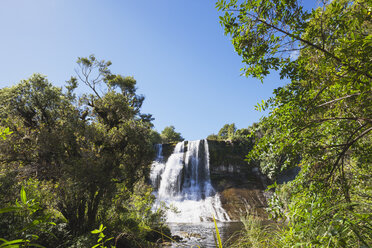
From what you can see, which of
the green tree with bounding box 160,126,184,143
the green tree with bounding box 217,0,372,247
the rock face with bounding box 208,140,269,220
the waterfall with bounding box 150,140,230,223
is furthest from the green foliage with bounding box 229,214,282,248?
the green tree with bounding box 160,126,184,143

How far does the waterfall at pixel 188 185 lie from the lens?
20219mm

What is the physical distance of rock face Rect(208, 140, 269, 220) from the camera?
2181 cm

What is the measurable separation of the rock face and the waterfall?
3.11ft

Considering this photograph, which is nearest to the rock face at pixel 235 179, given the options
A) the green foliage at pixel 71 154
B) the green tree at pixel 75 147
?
the green foliage at pixel 71 154

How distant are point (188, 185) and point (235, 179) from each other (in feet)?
22.6

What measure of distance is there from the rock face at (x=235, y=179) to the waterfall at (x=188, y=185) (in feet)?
3.11

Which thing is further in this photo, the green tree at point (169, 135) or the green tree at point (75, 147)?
the green tree at point (169, 135)

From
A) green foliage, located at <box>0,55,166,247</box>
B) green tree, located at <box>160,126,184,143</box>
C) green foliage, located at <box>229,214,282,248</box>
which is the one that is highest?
green tree, located at <box>160,126,184,143</box>

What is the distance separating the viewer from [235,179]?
2636 cm

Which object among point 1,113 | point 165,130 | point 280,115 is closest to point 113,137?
point 1,113

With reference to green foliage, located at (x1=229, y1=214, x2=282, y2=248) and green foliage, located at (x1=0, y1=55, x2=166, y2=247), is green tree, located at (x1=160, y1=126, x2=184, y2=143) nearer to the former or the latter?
green foliage, located at (x1=0, y1=55, x2=166, y2=247)

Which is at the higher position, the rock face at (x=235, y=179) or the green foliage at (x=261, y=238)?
the rock face at (x=235, y=179)

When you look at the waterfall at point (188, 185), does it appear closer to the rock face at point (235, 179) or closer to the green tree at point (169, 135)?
the rock face at point (235, 179)

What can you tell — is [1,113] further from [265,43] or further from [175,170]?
[175,170]
